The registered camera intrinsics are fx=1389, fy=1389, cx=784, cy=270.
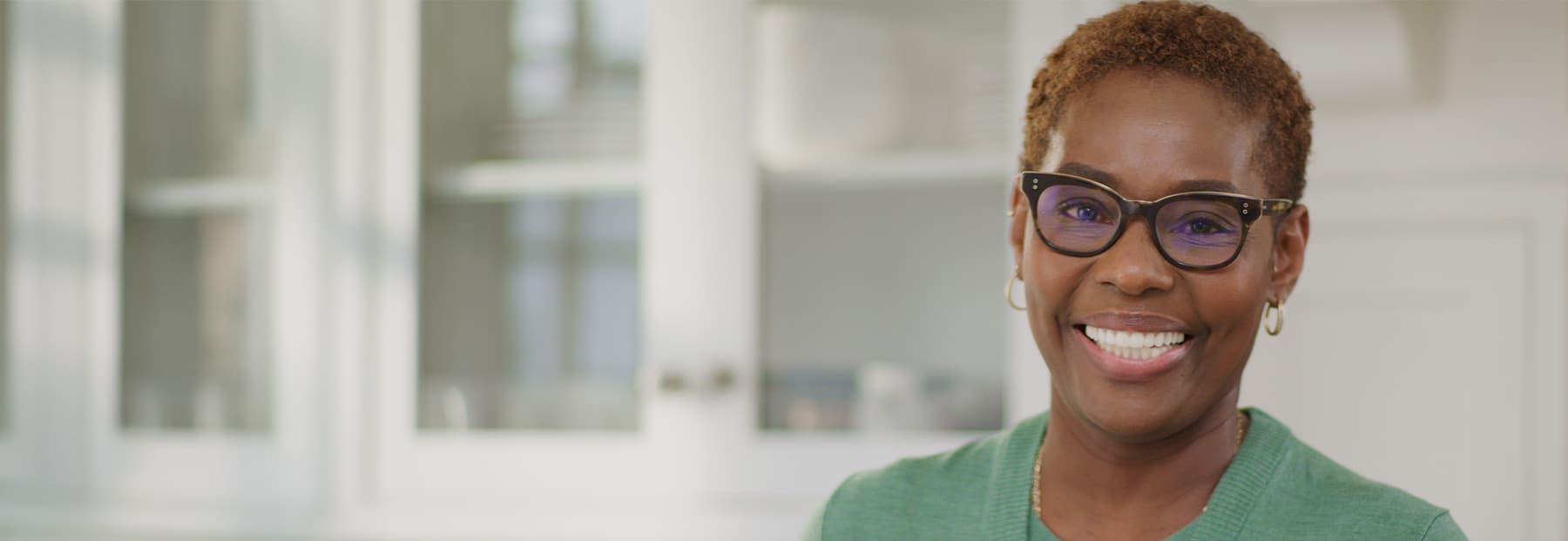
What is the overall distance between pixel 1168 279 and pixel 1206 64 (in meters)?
0.12

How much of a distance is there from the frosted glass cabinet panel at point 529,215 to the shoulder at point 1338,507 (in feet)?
2.99

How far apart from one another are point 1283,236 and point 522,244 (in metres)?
1.06

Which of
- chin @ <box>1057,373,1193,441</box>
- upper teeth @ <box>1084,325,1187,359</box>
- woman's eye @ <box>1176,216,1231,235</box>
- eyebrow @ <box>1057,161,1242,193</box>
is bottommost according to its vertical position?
chin @ <box>1057,373,1193,441</box>

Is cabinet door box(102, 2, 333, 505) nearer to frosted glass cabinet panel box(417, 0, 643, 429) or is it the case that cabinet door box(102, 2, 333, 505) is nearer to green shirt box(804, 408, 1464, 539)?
frosted glass cabinet panel box(417, 0, 643, 429)

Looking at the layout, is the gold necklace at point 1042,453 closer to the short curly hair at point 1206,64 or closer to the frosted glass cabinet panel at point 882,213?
the short curly hair at point 1206,64

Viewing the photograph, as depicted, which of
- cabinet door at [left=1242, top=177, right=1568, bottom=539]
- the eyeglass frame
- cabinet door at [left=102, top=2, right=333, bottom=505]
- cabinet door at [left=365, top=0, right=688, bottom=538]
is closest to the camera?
the eyeglass frame

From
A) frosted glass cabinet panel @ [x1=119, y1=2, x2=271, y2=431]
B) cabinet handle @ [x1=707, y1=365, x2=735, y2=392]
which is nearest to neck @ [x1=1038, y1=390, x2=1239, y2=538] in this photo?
cabinet handle @ [x1=707, y1=365, x2=735, y2=392]

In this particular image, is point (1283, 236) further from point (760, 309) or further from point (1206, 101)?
point (760, 309)

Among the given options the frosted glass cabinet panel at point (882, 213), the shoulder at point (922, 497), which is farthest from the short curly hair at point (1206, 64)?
the frosted glass cabinet panel at point (882, 213)

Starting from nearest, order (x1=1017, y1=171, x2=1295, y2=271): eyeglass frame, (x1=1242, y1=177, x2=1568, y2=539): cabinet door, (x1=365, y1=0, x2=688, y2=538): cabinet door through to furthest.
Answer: (x1=1017, y1=171, x2=1295, y2=271): eyeglass frame → (x1=1242, y1=177, x2=1568, y2=539): cabinet door → (x1=365, y1=0, x2=688, y2=538): cabinet door

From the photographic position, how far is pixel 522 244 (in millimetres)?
1645

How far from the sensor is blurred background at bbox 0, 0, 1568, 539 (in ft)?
4.21

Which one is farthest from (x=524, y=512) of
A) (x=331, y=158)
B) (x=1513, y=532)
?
(x=1513, y=532)

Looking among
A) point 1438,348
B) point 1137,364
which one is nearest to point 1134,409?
point 1137,364
